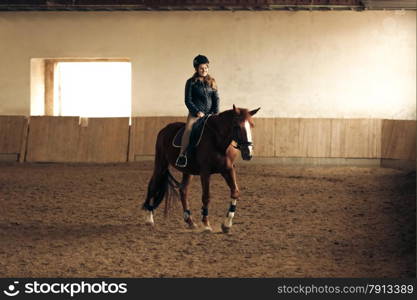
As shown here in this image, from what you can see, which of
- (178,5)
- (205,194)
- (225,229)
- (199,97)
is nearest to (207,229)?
(225,229)

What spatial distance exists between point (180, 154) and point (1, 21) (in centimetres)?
1126

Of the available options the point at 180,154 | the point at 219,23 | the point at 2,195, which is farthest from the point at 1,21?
the point at 180,154

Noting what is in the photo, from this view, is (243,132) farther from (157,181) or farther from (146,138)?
(146,138)

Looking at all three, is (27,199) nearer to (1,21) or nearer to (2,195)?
(2,195)

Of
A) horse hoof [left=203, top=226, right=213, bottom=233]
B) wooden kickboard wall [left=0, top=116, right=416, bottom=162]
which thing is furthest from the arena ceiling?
horse hoof [left=203, top=226, right=213, bottom=233]

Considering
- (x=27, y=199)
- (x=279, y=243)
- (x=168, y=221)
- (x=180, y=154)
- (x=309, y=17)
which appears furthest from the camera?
(x=309, y=17)

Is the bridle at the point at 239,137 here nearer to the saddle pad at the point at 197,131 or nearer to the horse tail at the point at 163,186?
the saddle pad at the point at 197,131

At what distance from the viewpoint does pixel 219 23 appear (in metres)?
18.2

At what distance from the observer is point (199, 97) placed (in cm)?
915

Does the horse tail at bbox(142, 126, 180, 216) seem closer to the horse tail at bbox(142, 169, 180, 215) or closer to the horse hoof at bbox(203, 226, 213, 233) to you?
the horse tail at bbox(142, 169, 180, 215)

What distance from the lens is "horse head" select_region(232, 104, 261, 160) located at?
330 inches

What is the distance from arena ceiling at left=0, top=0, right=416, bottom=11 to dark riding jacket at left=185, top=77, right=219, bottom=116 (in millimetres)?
9009

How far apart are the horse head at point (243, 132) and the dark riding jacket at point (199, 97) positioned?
71cm

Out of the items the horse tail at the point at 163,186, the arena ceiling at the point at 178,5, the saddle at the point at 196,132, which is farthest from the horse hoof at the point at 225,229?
the arena ceiling at the point at 178,5
